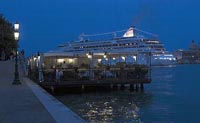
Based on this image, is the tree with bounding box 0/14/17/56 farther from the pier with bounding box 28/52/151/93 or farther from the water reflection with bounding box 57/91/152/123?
the water reflection with bounding box 57/91/152/123

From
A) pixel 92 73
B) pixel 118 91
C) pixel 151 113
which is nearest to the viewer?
pixel 151 113

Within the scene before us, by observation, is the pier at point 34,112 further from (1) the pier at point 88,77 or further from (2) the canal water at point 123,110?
(1) the pier at point 88,77

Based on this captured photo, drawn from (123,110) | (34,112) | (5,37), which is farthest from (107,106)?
(5,37)

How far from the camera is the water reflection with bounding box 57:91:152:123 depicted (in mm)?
22672

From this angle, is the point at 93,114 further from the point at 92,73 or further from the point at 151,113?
the point at 92,73

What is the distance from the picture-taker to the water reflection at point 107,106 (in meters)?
22.7

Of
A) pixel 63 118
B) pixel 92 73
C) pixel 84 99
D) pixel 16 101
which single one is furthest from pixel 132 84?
pixel 63 118

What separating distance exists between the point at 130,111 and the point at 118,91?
14.8 meters

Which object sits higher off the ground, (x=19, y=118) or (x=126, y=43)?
(x=126, y=43)

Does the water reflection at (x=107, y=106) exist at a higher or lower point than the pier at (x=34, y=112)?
lower

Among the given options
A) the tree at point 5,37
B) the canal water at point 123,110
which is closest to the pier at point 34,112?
the canal water at point 123,110

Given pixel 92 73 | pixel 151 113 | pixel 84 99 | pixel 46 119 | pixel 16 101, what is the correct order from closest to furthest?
pixel 46 119 → pixel 16 101 → pixel 151 113 → pixel 84 99 → pixel 92 73

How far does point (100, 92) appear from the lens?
3950 centimetres

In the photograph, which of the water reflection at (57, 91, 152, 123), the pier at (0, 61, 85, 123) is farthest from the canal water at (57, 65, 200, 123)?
the pier at (0, 61, 85, 123)
